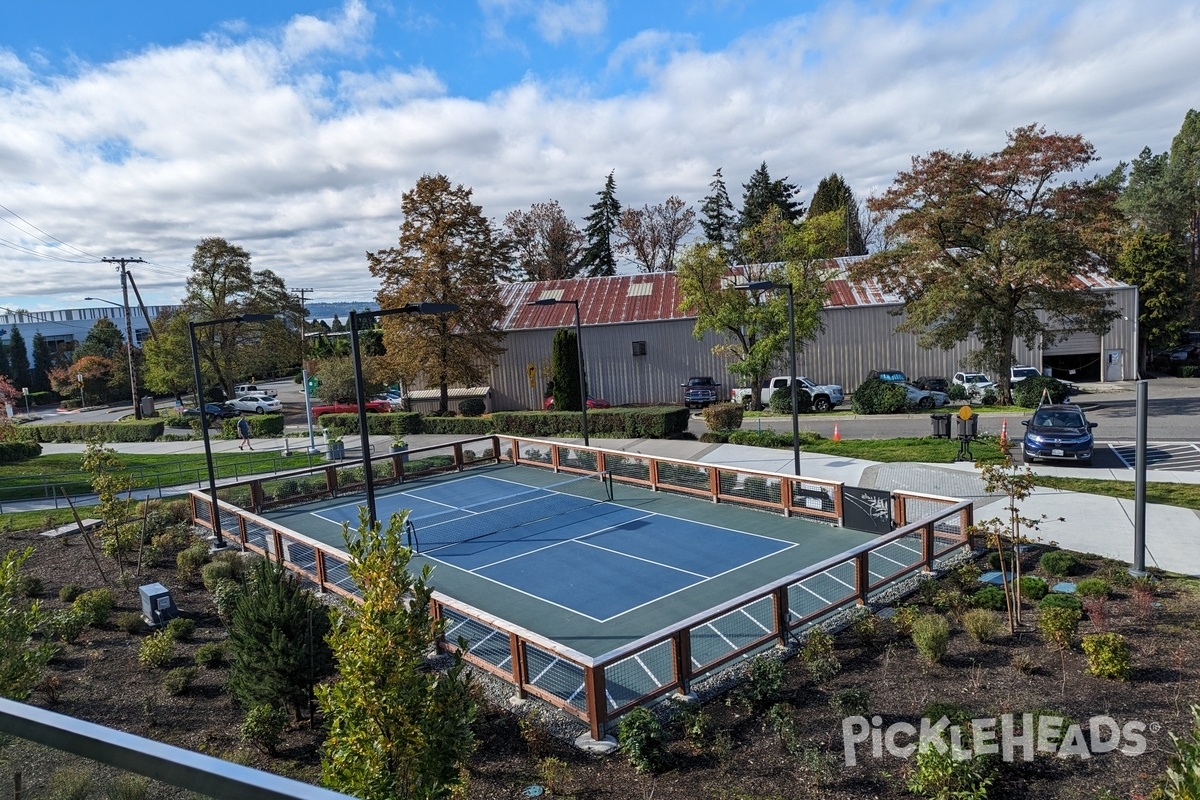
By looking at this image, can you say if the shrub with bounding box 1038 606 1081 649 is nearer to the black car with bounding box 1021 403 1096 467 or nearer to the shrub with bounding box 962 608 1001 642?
the shrub with bounding box 962 608 1001 642

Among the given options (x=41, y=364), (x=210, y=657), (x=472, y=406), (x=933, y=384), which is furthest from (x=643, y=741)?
(x=41, y=364)

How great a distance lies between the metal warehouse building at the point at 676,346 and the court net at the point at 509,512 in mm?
Answer: 17883

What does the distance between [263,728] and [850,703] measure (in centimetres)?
704

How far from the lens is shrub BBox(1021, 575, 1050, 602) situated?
11.9 m

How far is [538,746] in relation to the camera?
350 inches

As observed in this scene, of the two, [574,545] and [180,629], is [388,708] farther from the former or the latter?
[574,545]

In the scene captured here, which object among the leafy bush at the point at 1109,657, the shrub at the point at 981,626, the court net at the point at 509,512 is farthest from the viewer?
the court net at the point at 509,512

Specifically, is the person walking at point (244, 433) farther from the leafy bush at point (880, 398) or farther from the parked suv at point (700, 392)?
the leafy bush at point (880, 398)

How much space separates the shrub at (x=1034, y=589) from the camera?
470 inches

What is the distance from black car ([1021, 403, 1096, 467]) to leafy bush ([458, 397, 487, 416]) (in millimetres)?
29694

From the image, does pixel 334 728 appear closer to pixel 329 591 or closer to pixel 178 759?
pixel 178 759

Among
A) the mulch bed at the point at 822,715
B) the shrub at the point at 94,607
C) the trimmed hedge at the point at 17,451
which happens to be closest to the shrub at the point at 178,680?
the mulch bed at the point at 822,715

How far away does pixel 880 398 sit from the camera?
34438 millimetres

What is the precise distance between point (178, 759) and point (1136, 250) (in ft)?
193
